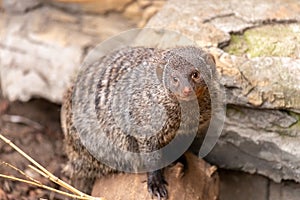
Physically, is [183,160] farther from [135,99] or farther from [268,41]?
[268,41]

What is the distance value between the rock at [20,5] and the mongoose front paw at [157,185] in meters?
1.50

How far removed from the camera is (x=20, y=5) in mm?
3469

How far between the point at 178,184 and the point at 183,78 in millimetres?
548

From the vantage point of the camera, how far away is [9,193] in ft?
9.32

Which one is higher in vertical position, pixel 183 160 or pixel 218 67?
pixel 218 67

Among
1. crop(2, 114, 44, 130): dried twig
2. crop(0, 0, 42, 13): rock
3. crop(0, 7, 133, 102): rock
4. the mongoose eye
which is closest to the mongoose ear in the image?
the mongoose eye

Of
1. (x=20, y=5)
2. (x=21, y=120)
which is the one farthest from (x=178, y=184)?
(x=20, y=5)

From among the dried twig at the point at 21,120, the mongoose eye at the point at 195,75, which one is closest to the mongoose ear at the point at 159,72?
the mongoose eye at the point at 195,75

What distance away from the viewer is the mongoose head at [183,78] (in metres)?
2.04

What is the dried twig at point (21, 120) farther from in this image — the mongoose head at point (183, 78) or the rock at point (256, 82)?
the mongoose head at point (183, 78)

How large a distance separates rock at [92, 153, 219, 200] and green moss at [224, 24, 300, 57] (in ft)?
1.70

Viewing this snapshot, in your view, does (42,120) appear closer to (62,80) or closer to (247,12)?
(62,80)

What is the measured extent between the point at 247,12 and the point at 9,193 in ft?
4.56

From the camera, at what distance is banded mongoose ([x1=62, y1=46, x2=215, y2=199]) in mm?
2104
